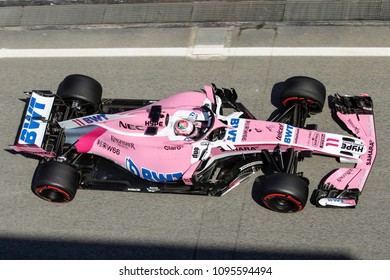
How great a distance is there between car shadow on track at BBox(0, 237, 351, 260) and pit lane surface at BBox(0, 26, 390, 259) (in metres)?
0.02

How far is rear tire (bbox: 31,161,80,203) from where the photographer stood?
9867 millimetres

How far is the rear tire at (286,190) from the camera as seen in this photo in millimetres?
9242

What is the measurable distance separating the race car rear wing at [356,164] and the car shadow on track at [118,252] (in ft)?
2.69

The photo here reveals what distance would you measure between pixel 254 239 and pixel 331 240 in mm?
1138

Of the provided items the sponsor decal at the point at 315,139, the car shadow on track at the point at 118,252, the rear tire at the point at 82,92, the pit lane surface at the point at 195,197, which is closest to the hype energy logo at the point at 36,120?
the rear tire at the point at 82,92

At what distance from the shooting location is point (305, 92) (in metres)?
10.3

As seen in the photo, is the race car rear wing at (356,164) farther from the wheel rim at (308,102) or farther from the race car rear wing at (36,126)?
the race car rear wing at (36,126)

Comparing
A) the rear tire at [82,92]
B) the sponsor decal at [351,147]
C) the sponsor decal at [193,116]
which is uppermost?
the rear tire at [82,92]

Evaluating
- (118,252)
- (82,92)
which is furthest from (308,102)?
(118,252)

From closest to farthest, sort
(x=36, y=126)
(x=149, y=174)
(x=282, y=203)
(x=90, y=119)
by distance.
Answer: (x=282, y=203)
(x=149, y=174)
(x=36, y=126)
(x=90, y=119)

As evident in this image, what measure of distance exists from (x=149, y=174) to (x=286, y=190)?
211 centimetres

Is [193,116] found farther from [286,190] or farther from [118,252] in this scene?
[118,252]

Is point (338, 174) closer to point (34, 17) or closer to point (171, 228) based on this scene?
point (171, 228)

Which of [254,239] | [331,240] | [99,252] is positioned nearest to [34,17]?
[99,252]
